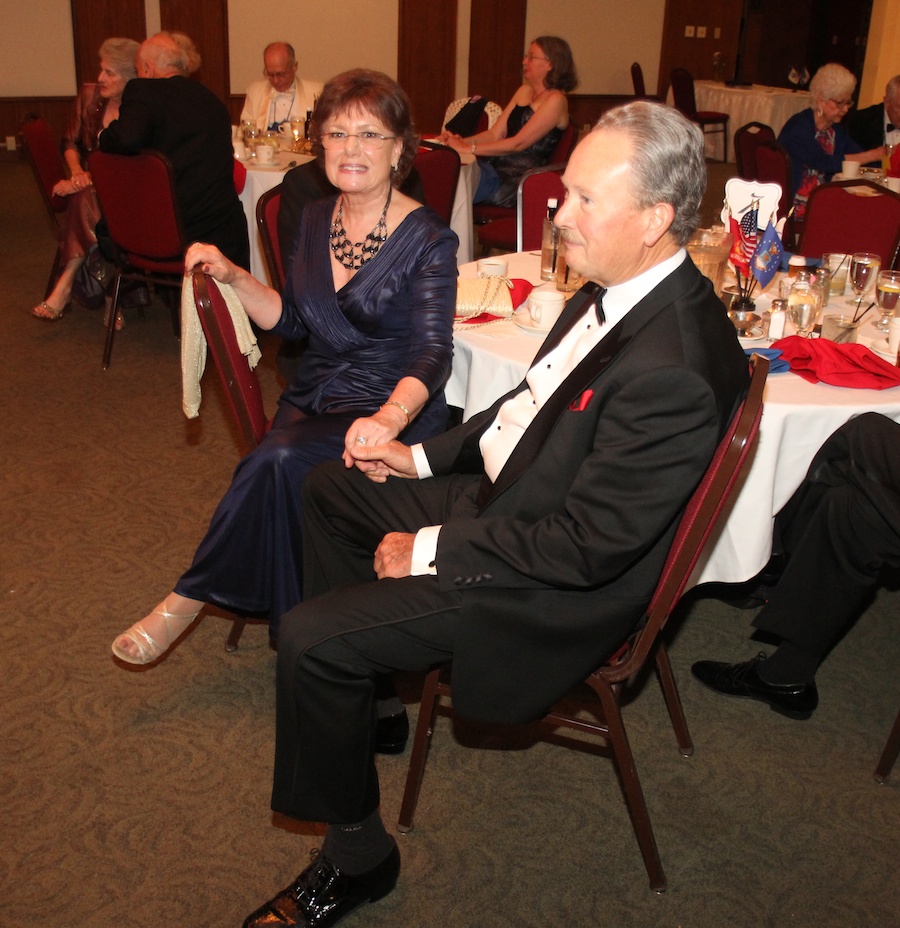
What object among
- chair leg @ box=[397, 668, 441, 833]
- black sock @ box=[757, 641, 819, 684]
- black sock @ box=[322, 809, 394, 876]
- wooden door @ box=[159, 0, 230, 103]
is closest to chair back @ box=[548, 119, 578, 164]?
black sock @ box=[757, 641, 819, 684]

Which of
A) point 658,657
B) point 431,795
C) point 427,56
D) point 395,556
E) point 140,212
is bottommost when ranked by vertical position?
point 431,795

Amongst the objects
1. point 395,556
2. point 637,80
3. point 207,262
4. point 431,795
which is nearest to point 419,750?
point 431,795

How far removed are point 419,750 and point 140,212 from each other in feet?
10.1

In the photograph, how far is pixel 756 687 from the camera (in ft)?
8.18

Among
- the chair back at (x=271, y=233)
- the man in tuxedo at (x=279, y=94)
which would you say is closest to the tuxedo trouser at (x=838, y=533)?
the chair back at (x=271, y=233)

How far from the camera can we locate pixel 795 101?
10070 mm

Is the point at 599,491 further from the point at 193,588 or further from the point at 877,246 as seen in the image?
the point at 877,246

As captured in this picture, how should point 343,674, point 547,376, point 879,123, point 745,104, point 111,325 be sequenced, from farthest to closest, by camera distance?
1. point 745,104
2. point 879,123
3. point 111,325
4. point 547,376
5. point 343,674

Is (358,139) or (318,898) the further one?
(358,139)

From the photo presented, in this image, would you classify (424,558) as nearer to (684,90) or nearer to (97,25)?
(97,25)

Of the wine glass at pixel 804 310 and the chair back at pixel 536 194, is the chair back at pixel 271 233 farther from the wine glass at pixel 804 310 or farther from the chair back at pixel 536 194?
the wine glass at pixel 804 310

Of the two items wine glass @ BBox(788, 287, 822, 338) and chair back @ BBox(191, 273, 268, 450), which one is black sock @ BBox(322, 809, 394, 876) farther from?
wine glass @ BBox(788, 287, 822, 338)

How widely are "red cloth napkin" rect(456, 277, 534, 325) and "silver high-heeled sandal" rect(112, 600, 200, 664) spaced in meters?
1.03

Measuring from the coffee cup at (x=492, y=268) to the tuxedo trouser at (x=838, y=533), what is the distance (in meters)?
1.09
